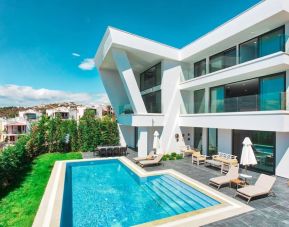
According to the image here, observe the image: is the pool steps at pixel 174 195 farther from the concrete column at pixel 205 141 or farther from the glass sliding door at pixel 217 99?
the concrete column at pixel 205 141

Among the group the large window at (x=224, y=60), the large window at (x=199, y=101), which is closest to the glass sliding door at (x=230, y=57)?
the large window at (x=224, y=60)

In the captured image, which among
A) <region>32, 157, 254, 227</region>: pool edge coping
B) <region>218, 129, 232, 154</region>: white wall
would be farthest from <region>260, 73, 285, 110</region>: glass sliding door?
<region>32, 157, 254, 227</region>: pool edge coping

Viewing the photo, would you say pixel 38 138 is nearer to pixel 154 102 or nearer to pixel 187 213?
pixel 154 102

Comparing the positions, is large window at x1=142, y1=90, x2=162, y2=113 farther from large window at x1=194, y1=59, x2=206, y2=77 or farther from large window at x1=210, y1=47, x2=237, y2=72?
large window at x1=210, y1=47, x2=237, y2=72

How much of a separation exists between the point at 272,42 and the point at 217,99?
5.82 m

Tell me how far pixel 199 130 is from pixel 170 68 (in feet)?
22.2

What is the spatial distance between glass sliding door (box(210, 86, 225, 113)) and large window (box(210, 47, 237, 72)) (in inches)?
72.9

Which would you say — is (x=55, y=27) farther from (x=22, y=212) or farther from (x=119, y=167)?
(x=22, y=212)

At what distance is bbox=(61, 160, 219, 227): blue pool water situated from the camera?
7590 millimetres

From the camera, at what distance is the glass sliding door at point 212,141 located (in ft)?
55.7

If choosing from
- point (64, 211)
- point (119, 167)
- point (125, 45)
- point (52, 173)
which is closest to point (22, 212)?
point (64, 211)

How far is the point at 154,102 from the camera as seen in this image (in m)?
20.7

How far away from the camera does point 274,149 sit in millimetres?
12453

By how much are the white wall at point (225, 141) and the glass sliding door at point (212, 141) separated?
16.1 inches
